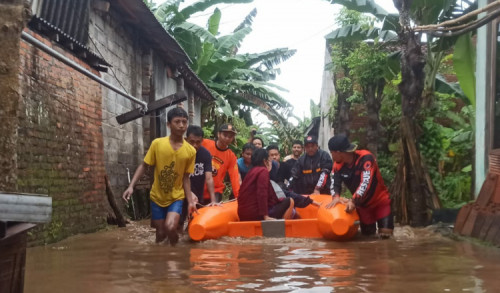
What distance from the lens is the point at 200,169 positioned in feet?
26.6

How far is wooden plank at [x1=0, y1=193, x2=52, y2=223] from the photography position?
274 cm

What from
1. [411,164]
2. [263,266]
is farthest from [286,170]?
[263,266]

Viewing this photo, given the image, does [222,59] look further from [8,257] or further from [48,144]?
[8,257]

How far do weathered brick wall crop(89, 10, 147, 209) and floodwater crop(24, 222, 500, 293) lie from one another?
3176 millimetres

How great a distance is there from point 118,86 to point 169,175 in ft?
17.6

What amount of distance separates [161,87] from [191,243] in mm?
8382

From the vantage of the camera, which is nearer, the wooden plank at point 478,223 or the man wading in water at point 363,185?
the wooden plank at point 478,223

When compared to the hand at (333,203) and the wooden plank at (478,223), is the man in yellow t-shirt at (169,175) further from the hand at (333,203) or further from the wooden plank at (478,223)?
the wooden plank at (478,223)

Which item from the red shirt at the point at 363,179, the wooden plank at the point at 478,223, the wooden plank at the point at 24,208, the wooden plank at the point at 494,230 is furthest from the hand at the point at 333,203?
the wooden plank at the point at 24,208

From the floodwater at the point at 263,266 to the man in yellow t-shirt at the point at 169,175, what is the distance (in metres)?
0.34

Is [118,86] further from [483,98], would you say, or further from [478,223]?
[478,223]

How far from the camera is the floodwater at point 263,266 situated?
4.47 meters

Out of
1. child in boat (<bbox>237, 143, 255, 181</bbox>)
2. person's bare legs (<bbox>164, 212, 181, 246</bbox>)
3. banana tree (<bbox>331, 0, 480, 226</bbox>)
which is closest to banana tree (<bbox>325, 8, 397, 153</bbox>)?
banana tree (<bbox>331, 0, 480, 226</bbox>)

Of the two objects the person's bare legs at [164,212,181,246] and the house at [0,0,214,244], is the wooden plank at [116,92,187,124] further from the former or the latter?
the person's bare legs at [164,212,181,246]
